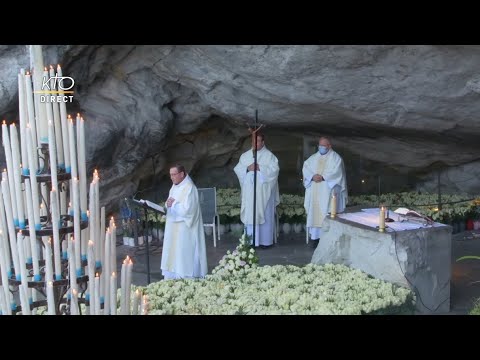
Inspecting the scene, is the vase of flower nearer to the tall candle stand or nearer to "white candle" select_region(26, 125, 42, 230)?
the tall candle stand

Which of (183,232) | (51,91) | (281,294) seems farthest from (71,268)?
(183,232)

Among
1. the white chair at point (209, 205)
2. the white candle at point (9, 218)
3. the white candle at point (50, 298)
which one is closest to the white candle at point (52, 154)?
the white candle at point (9, 218)

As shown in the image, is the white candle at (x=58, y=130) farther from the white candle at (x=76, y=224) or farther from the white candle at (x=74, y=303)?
the white candle at (x=74, y=303)

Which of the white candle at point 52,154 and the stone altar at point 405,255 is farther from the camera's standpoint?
the stone altar at point 405,255

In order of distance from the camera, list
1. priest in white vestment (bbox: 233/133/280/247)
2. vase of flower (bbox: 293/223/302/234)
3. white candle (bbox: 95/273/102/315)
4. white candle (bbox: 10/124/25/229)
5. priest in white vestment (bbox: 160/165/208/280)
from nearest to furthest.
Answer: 1. white candle (bbox: 10/124/25/229)
2. white candle (bbox: 95/273/102/315)
3. priest in white vestment (bbox: 160/165/208/280)
4. priest in white vestment (bbox: 233/133/280/247)
5. vase of flower (bbox: 293/223/302/234)

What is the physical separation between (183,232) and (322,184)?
357 centimetres

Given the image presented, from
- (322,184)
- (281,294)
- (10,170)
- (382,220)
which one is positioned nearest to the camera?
(10,170)

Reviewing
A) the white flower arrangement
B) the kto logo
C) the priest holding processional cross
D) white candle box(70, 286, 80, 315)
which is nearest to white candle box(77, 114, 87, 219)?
the kto logo

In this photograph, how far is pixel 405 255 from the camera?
8039 mm

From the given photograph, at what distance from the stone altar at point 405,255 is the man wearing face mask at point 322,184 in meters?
3.26

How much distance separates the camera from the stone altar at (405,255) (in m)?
8.10

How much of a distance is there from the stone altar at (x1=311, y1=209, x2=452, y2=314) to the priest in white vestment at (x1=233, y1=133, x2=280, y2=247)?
137 inches

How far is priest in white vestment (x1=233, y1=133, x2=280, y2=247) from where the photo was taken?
12.4m

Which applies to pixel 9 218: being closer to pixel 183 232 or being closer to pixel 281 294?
pixel 281 294
